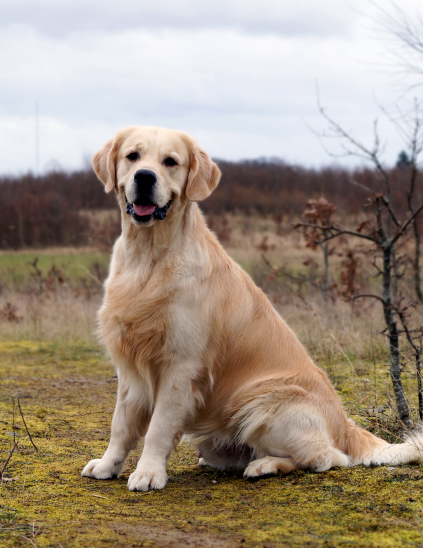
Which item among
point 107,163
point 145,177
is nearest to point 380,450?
point 145,177

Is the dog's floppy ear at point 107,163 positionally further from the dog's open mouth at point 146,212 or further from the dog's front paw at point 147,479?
the dog's front paw at point 147,479

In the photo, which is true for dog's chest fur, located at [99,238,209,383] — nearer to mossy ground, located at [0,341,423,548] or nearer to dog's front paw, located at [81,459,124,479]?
dog's front paw, located at [81,459,124,479]

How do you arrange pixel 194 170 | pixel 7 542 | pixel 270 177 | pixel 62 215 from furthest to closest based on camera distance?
pixel 270 177 → pixel 62 215 → pixel 194 170 → pixel 7 542

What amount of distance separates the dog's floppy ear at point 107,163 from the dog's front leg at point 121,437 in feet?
3.92

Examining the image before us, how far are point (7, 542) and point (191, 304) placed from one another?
149cm

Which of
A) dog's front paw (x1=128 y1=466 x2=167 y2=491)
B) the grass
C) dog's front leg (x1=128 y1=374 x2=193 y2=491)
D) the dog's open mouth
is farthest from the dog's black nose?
the grass

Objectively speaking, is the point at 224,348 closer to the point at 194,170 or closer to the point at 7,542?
the point at 194,170

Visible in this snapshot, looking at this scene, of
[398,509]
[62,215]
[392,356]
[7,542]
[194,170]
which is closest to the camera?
[7,542]

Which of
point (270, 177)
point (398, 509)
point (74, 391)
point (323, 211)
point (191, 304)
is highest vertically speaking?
point (270, 177)

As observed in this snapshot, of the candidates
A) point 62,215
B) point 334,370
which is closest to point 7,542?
point 334,370

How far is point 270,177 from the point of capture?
106ft

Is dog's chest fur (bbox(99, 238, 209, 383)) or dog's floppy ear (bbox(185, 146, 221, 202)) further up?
dog's floppy ear (bbox(185, 146, 221, 202))

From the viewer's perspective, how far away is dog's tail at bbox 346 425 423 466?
3275 millimetres

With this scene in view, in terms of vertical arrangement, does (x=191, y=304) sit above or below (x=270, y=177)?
below
